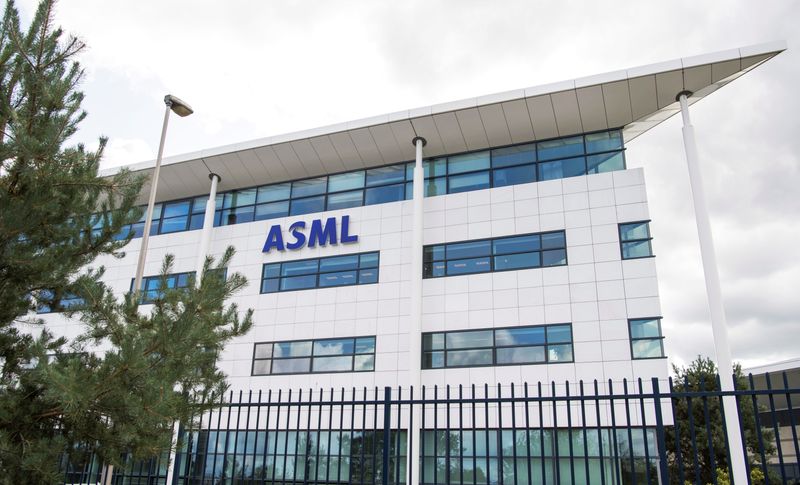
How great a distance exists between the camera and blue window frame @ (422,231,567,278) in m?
18.6

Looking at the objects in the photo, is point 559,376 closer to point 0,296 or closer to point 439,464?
point 439,464

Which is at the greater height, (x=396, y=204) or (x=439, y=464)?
(x=396, y=204)

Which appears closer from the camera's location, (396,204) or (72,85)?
(72,85)

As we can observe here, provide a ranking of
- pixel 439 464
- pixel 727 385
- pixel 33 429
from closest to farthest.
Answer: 1. pixel 33 429
2. pixel 727 385
3. pixel 439 464

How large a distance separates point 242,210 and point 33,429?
17706 mm

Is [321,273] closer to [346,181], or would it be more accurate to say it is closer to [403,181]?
[346,181]

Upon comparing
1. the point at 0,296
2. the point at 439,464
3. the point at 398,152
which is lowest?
the point at 439,464

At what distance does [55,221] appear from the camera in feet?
22.0

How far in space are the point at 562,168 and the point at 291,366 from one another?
10.9 m

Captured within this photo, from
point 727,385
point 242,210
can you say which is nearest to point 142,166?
point 242,210

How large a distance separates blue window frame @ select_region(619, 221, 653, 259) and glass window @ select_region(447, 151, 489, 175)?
16.7 feet

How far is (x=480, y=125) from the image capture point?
1980 centimetres

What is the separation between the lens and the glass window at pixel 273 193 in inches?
914

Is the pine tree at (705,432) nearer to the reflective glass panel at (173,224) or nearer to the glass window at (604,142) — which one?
the glass window at (604,142)
